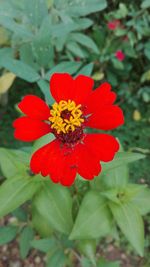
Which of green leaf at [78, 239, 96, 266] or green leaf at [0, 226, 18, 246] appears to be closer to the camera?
green leaf at [78, 239, 96, 266]

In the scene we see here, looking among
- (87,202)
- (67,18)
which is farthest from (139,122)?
(87,202)

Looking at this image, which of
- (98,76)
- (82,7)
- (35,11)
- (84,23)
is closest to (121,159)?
(35,11)

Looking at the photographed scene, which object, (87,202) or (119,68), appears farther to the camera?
(119,68)

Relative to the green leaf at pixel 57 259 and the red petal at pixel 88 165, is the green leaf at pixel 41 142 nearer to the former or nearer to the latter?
the red petal at pixel 88 165

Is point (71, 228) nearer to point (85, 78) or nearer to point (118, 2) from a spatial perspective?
point (85, 78)

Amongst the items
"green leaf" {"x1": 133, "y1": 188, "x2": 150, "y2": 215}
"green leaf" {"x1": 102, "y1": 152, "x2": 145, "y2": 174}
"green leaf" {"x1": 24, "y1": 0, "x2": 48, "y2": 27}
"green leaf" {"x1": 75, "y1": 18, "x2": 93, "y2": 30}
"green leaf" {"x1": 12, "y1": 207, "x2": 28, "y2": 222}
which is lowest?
"green leaf" {"x1": 133, "y1": 188, "x2": 150, "y2": 215}

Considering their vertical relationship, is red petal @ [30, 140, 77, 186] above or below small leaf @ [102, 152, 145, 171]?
above

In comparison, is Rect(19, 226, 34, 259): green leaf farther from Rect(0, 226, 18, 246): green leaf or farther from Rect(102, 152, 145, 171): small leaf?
Rect(102, 152, 145, 171): small leaf

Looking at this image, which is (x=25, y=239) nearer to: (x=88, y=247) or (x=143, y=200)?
(x=88, y=247)

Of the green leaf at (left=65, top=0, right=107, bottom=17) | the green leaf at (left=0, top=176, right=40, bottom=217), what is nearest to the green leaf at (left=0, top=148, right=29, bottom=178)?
the green leaf at (left=0, top=176, right=40, bottom=217)
